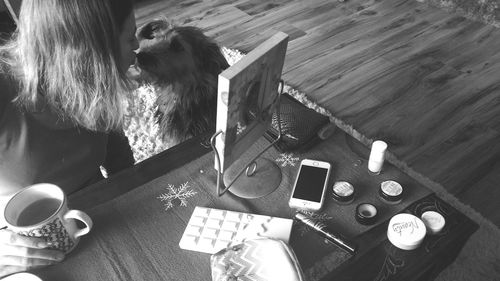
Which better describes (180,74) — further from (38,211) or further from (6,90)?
(38,211)

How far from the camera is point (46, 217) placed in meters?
0.68

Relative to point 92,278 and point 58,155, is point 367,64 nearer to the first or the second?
point 58,155

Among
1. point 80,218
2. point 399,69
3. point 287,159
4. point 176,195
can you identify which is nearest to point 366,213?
point 287,159

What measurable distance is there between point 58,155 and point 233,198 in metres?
0.43

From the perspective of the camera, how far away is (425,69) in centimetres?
208

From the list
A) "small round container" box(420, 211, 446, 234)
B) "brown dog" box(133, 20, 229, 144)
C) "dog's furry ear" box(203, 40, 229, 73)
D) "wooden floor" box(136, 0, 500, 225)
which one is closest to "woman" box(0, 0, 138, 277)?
"brown dog" box(133, 20, 229, 144)

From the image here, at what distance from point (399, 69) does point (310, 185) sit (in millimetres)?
1511

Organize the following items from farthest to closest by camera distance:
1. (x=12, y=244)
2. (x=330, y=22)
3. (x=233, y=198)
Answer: (x=330, y=22) < (x=233, y=198) < (x=12, y=244)

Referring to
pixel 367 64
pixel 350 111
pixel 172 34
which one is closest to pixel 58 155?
pixel 172 34

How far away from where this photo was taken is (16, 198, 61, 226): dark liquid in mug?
67 cm

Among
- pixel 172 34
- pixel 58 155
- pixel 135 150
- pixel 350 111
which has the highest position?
pixel 172 34

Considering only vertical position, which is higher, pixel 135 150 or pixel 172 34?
pixel 172 34

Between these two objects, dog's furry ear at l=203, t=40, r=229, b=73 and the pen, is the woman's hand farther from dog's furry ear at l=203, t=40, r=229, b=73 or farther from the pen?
dog's furry ear at l=203, t=40, r=229, b=73

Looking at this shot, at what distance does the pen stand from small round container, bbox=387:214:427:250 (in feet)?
0.24
